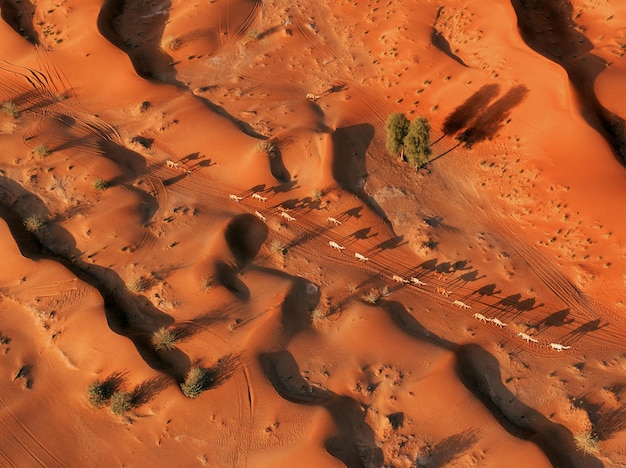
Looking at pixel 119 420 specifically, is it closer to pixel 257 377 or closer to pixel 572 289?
pixel 257 377

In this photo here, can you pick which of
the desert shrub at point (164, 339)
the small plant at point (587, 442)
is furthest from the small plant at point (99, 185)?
the small plant at point (587, 442)

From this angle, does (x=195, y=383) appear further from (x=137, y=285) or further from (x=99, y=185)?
(x=99, y=185)

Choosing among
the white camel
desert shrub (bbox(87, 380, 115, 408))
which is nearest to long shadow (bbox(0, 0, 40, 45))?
desert shrub (bbox(87, 380, 115, 408))

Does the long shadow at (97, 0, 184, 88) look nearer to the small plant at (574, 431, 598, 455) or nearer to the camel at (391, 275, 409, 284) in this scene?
the camel at (391, 275, 409, 284)

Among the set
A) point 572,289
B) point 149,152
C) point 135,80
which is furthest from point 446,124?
point 135,80

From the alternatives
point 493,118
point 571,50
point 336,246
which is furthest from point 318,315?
point 571,50

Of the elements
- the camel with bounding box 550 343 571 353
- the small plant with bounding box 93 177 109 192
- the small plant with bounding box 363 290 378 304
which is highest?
the small plant with bounding box 93 177 109 192
